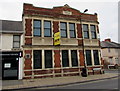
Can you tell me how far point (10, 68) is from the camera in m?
14.2

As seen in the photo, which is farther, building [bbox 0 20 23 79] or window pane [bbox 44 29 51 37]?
window pane [bbox 44 29 51 37]

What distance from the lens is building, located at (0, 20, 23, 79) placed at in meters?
14.0

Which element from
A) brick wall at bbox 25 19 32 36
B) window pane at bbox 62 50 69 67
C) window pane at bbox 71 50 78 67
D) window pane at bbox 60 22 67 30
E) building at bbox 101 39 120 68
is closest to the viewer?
brick wall at bbox 25 19 32 36

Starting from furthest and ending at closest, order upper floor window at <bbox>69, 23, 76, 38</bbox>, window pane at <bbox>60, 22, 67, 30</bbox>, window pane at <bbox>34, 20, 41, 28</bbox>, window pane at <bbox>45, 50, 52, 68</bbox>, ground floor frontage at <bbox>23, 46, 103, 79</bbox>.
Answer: upper floor window at <bbox>69, 23, 76, 38</bbox> → window pane at <bbox>60, 22, 67, 30</bbox> → window pane at <bbox>34, 20, 41, 28</bbox> → window pane at <bbox>45, 50, 52, 68</bbox> → ground floor frontage at <bbox>23, 46, 103, 79</bbox>

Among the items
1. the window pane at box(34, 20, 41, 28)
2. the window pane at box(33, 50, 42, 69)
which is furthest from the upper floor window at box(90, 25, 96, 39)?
the window pane at box(33, 50, 42, 69)

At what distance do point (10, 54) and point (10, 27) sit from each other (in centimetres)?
378

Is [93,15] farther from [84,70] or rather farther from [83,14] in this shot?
[84,70]

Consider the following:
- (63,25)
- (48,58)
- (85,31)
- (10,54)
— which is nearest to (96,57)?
(85,31)

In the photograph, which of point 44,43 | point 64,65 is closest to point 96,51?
point 64,65

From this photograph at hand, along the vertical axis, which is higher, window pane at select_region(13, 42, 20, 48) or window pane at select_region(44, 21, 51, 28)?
window pane at select_region(44, 21, 51, 28)

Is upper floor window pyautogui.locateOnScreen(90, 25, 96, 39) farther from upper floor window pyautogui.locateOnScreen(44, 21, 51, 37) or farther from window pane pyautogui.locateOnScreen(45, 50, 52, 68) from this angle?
window pane pyautogui.locateOnScreen(45, 50, 52, 68)

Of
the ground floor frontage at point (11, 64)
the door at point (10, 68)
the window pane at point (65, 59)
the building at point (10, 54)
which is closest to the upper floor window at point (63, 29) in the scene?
the window pane at point (65, 59)

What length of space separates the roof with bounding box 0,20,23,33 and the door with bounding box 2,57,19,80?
327 centimetres

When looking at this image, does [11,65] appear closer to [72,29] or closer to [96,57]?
[72,29]
